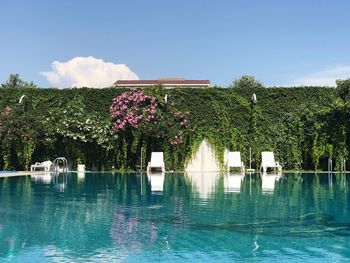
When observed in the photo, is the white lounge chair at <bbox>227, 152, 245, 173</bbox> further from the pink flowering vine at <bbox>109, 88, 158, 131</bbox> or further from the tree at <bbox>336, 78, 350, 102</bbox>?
the tree at <bbox>336, 78, 350, 102</bbox>

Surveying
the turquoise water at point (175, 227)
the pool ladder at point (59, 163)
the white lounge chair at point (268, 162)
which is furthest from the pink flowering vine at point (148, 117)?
the turquoise water at point (175, 227)

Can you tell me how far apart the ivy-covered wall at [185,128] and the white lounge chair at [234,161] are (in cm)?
56

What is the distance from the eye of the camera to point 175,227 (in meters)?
6.12

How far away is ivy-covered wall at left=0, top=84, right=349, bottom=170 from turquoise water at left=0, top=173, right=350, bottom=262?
821 centimetres

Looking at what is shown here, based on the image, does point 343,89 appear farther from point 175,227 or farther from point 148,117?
point 175,227

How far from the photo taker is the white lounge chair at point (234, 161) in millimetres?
17953

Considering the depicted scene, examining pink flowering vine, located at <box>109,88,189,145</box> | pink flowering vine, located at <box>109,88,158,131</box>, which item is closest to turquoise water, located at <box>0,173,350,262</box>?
pink flowering vine, located at <box>109,88,189,145</box>

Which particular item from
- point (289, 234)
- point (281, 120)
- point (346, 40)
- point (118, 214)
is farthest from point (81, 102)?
point (289, 234)

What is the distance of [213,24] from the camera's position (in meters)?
16.4

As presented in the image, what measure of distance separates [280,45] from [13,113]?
1057 cm

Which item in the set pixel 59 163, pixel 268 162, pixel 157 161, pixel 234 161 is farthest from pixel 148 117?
pixel 268 162

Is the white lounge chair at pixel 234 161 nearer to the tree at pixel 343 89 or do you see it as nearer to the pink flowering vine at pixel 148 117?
the pink flowering vine at pixel 148 117

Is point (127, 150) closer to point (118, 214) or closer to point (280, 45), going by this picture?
point (280, 45)

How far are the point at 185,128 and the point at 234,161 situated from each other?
2345 mm
